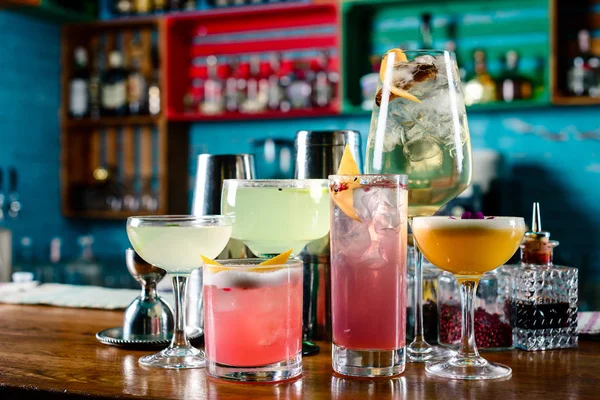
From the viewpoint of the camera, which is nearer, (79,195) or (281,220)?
(281,220)

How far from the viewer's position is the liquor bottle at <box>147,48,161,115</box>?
4105mm

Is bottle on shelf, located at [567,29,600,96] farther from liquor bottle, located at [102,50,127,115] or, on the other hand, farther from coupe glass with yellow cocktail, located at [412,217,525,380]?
coupe glass with yellow cocktail, located at [412,217,525,380]

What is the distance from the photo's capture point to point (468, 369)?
0.94 meters

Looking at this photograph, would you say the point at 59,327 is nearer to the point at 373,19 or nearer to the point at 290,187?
the point at 290,187

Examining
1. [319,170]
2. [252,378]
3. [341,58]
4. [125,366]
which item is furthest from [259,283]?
[341,58]

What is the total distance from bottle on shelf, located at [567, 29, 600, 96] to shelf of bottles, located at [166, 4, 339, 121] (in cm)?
110

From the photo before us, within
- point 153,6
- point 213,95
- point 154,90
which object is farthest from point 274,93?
point 153,6

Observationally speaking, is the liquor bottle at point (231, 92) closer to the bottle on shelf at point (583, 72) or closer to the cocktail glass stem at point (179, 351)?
the bottle on shelf at point (583, 72)

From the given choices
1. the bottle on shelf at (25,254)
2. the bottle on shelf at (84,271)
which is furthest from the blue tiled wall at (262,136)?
the bottle on shelf at (84,271)

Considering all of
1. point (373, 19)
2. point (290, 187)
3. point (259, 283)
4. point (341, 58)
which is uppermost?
point (373, 19)

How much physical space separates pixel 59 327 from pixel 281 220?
522mm

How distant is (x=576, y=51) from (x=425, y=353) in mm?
2784

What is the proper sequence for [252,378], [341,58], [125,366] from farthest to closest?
[341,58], [125,366], [252,378]

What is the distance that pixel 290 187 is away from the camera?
3.52 ft
